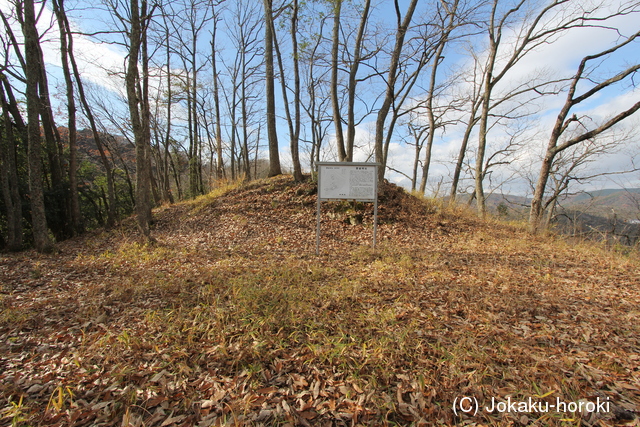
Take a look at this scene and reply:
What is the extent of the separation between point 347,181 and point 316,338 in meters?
3.74

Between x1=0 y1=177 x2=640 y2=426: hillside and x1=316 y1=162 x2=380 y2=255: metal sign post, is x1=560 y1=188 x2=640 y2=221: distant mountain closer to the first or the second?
x1=0 y1=177 x2=640 y2=426: hillside

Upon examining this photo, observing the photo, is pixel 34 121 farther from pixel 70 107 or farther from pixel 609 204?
pixel 609 204

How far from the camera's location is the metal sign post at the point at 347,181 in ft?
18.9

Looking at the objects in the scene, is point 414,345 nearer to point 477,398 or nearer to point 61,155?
point 477,398

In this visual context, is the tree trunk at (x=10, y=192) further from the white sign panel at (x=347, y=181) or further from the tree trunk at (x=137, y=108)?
the white sign panel at (x=347, y=181)

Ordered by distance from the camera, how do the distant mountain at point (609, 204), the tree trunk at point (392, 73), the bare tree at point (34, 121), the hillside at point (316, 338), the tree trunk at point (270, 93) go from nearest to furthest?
the hillside at point (316, 338), the bare tree at point (34, 121), the tree trunk at point (392, 73), the tree trunk at point (270, 93), the distant mountain at point (609, 204)

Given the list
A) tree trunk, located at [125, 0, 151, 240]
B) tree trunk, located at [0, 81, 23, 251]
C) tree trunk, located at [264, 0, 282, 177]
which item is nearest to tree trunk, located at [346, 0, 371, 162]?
tree trunk, located at [264, 0, 282, 177]

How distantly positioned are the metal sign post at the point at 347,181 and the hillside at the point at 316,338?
53.4 inches

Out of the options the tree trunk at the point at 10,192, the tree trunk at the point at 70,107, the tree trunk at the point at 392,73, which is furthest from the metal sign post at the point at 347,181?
the tree trunk at the point at 70,107

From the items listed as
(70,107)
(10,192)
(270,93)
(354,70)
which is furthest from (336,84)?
(10,192)

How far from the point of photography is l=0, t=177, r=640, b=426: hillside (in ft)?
6.34

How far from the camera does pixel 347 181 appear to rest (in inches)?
228

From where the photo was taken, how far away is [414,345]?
2609mm

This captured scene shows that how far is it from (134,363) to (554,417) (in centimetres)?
342
